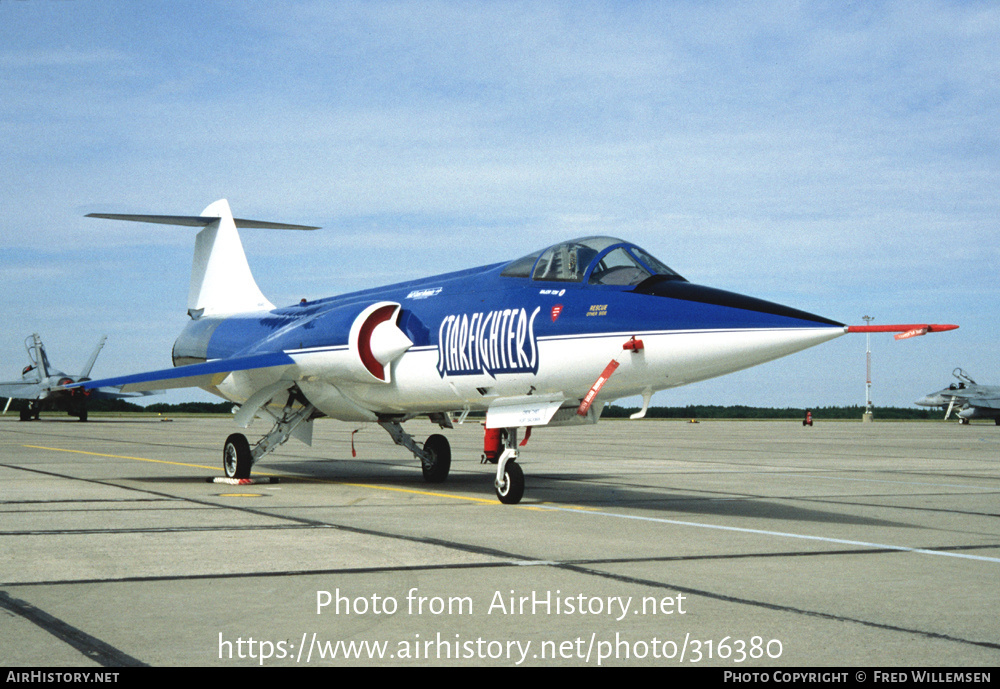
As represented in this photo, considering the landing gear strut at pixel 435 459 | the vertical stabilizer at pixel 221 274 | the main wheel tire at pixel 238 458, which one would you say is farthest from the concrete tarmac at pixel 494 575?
the vertical stabilizer at pixel 221 274

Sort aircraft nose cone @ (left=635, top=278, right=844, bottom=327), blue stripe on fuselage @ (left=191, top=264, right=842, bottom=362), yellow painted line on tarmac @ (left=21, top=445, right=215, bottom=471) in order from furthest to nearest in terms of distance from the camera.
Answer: yellow painted line on tarmac @ (left=21, top=445, right=215, bottom=471) < blue stripe on fuselage @ (left=191, top=264, right=842, bottom=362) < aircraft nose cone @ (left=635, top=278, right=844, bottom=327)

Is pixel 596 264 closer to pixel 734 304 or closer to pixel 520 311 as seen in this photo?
pixel 520 311

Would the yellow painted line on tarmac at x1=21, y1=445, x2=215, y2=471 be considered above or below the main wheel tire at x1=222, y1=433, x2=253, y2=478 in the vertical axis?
below

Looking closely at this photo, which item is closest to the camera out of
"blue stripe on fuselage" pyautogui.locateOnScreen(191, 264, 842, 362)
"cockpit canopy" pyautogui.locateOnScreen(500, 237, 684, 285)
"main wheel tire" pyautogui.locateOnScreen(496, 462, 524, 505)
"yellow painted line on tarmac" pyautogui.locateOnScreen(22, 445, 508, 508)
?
"blue stripe on fuselage" pyautogui.locateOnScreen(191, 264, 842, 362)

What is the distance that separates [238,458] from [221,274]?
5707 millimetres

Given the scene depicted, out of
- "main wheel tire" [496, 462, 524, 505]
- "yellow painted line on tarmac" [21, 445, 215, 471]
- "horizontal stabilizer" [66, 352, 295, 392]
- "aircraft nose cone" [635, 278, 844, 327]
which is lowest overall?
"yellow painted line on tarmac" [21, 445, 215, 471]

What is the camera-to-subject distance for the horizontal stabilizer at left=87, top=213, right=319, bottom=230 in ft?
→ 57.4

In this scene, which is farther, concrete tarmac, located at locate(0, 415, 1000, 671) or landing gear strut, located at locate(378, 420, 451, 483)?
landing gear strut, located at locate(378, 420, 451, 483)

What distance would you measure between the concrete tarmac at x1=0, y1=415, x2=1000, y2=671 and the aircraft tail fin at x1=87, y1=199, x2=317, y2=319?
16.9 ft

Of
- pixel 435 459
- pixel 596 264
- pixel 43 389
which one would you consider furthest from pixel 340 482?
pixel 43 389

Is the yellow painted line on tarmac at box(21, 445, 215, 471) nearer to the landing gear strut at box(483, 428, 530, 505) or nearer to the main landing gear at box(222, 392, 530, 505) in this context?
the main landing gear at box(222, 392, 530, 505)

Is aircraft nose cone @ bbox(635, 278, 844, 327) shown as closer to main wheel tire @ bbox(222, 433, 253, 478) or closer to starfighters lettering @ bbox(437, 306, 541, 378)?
starfighters lettering @ bbox(437, 306, 541, 378)

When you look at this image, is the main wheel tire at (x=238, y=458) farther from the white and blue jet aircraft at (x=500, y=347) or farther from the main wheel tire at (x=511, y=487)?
the main wheel tire at (x=511, y=487)

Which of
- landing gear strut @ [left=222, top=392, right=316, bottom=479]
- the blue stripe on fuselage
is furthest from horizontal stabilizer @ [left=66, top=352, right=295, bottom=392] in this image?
landing gear strut @ [left=222, top=392, right=316, bottom=479]
